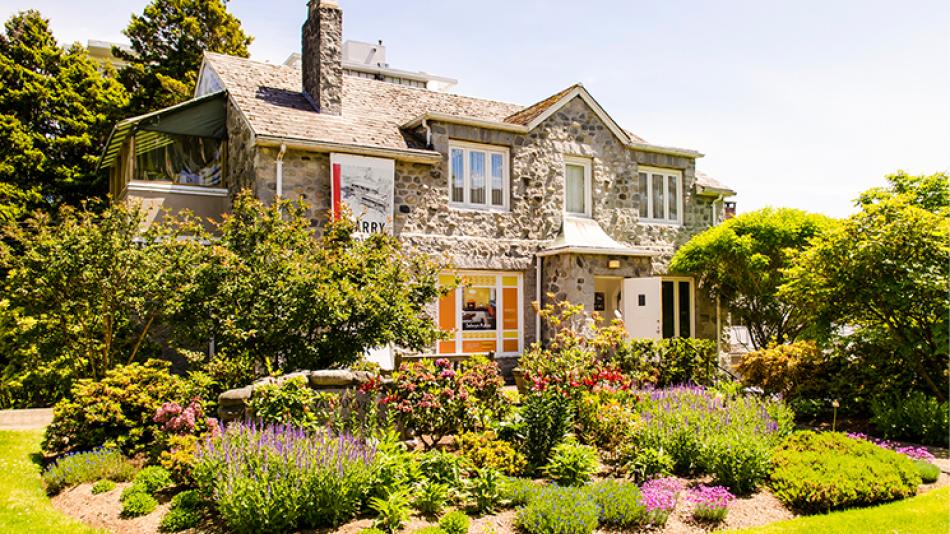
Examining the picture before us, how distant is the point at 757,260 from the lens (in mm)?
16922

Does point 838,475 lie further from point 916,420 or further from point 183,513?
point 183,513

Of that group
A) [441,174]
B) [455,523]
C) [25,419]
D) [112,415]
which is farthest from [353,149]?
[455,523]

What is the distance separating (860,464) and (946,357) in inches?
181

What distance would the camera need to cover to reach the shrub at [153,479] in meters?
7.48

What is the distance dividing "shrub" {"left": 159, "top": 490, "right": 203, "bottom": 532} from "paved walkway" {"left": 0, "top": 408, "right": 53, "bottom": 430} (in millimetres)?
6008

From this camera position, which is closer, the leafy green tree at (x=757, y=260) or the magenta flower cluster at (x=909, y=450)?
the magenta flower cluster at (x=909, y=450)

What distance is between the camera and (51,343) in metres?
11.5

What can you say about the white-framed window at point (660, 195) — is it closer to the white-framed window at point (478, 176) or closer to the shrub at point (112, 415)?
the white-framed window at point (478, 176)

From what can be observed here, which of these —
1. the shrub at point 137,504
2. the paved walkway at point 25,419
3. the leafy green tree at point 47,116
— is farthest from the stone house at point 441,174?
the shrub at point 137,504

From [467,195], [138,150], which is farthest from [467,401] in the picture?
[138,150]

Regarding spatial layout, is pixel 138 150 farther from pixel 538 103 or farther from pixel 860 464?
pixel 860 464

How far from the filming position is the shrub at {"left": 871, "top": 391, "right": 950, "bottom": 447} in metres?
9.96

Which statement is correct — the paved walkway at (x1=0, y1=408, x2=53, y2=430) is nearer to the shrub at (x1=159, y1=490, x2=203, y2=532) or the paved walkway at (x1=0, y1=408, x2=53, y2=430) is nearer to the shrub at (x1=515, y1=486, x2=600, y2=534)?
the shrub at (x1=159, y1=490, x2=203, y2=532)

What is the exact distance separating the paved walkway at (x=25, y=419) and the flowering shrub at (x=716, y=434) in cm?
1006
